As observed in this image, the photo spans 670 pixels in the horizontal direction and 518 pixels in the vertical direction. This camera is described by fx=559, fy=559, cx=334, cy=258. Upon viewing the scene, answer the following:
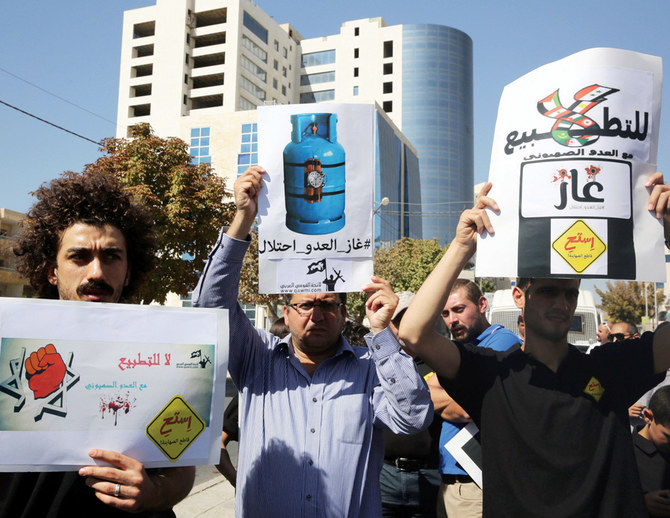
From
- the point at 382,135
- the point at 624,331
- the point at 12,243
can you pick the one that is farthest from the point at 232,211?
the point at 382,135

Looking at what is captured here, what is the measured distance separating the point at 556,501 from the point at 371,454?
84 centimetres

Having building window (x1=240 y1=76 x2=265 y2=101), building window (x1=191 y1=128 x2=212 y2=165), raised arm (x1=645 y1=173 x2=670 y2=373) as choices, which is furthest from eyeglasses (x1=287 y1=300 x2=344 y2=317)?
building window (x1=240 y1=76 x2=265 y2=101)

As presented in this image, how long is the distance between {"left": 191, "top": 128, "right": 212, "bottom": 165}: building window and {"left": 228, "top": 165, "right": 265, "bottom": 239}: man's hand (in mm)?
48939

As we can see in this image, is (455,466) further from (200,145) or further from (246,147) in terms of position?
(200,145)

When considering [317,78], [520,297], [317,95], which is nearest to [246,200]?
[520,297]

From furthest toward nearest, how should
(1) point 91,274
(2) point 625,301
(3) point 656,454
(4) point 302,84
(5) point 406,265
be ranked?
(4) point 302,84, (2) point 625,301, (5) point 406,265, (3) point 656,454, (1) point 91,274

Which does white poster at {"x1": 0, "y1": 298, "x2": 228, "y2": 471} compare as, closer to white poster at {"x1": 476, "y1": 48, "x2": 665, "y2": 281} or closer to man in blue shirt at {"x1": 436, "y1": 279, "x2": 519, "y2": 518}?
white poster at {"x1": 476, "y1": 48, "x2": 665, "y2": 281}

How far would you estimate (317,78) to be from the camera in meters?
84.9

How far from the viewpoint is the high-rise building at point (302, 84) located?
5856cm

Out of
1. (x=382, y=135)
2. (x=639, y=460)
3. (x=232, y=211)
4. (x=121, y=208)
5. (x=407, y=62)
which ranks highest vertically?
(x=407, y=62)

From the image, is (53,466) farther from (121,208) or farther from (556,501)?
(556,501)

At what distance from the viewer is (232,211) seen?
17.9 meters

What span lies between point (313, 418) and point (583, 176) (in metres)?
1.58

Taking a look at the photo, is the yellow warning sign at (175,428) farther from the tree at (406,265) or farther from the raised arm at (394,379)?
the tree at (406,265)
